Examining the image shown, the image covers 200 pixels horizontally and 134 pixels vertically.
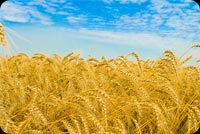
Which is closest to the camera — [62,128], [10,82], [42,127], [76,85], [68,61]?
[42,127]

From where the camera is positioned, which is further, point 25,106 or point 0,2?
point 25,106

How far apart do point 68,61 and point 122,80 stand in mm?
852

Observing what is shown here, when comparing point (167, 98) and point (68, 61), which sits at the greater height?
point (68, 61)

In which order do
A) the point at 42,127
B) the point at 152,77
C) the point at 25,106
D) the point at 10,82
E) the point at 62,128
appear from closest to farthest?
the point at 42,127, the point at 62,128, the point at 25,106, the point at 10,82, the point at 152,77

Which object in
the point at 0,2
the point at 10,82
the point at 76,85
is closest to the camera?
the point at 0,2

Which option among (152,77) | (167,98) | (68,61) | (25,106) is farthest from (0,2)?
(68,61)

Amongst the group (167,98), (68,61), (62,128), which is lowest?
(62,128)

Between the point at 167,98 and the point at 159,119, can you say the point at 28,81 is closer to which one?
the point at 167,98

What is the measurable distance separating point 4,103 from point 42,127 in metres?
0.37

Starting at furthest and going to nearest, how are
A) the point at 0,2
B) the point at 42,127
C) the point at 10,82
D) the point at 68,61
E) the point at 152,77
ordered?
the point at 68,61, the point at 152,77, the point at 10,82, the point at 42,127, the point at 0,2

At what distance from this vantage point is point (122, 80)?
83.9 inches

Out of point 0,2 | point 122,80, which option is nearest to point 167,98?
point 122,80

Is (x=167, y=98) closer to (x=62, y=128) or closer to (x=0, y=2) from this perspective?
(x=62, y=128)

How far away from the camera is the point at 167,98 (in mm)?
1833
